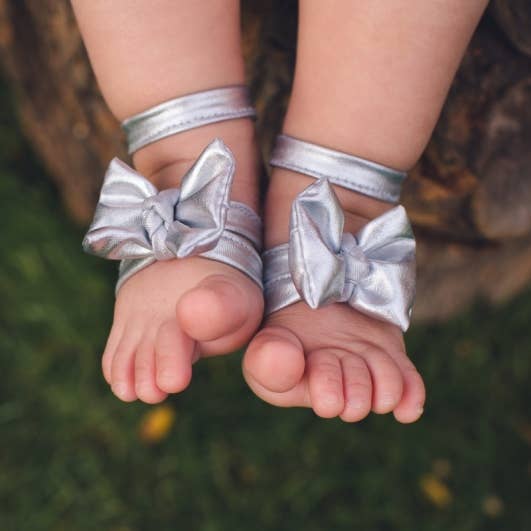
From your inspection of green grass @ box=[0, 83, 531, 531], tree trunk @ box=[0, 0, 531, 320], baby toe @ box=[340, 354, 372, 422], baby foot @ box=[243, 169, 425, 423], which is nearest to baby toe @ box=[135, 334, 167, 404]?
baby foot @ box=[243, 169, 425, 423]

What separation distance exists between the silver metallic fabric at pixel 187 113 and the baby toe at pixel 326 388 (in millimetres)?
388

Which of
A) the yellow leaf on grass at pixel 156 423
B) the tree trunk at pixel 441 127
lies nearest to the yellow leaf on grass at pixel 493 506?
the tree trunk at pixel 441 127

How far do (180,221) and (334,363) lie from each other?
270mm

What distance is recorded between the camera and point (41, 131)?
181cm

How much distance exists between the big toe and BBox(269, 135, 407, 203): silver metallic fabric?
238 mm

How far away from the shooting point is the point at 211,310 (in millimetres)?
860

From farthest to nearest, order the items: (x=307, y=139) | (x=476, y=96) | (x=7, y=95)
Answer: (x=7, y=95)
(x=476, y=96)
(x=307, y=139)

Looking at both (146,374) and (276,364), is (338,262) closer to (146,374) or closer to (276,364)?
(276,364)

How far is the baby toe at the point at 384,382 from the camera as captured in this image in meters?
0.92

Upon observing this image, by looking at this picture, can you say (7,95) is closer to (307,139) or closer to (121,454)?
(121,454)

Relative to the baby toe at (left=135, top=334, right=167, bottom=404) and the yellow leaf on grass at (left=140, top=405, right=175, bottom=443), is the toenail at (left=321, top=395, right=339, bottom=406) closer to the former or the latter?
the baby toe at (left=135, top=334, right=167, bottom=404)

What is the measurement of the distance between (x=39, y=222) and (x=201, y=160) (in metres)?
1.02

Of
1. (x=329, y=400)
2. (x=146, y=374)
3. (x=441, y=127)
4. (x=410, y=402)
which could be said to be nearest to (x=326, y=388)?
(x=329, y=400)

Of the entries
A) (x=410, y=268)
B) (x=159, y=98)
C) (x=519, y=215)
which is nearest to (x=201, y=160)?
(x=159, y=98)
